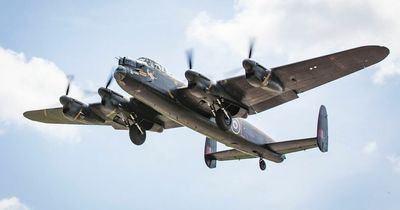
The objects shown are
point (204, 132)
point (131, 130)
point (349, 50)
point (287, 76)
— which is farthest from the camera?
point (131, 130)

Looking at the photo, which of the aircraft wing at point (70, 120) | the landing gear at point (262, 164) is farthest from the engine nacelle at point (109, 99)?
the landing gear at point (262, 164)

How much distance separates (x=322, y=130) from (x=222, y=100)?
6.73 meters

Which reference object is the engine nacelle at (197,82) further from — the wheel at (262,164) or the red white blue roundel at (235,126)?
the wheel at (262,164)

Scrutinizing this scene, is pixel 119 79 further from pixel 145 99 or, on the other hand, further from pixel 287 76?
pixel 287 76

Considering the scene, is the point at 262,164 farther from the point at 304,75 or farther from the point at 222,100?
the point at 304,75

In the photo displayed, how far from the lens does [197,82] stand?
24266 millimetres

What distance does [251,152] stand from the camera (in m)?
28.8

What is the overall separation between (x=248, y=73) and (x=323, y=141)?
742 centimetres

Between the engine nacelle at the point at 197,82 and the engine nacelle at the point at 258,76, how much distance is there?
1998 mm

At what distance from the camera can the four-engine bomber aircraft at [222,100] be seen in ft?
77.0

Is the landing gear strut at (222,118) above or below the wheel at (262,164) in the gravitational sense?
above

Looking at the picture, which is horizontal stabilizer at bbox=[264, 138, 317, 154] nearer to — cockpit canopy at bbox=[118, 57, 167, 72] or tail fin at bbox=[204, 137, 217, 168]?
tail fin at bbox=[204, 137, 217, 168]

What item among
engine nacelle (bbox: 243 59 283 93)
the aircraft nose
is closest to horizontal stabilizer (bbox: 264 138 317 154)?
engine nacelle (bbox: 243 59 283 93)

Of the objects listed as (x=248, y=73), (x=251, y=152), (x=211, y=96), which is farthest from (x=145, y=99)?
(x=251, y=152)
